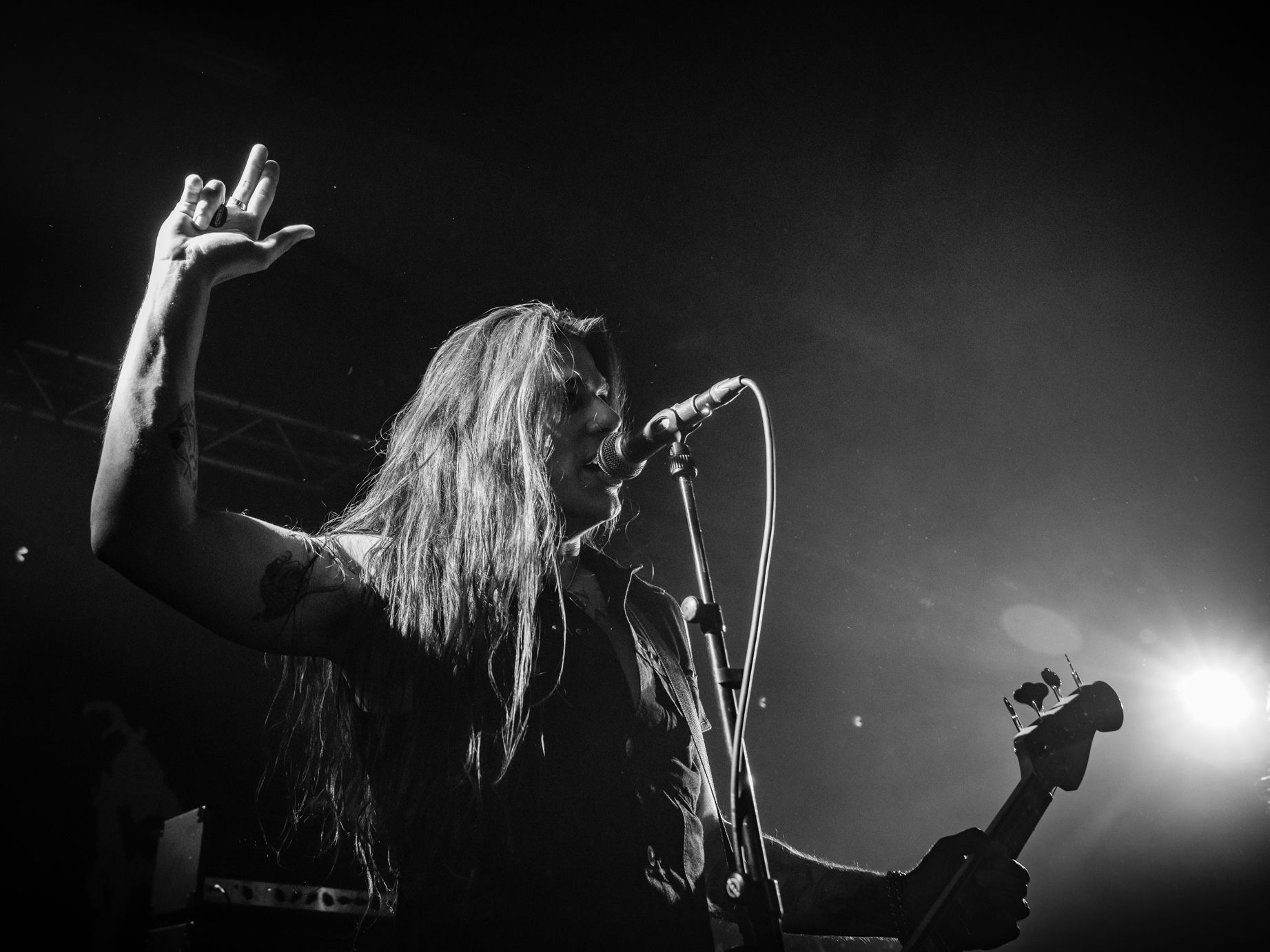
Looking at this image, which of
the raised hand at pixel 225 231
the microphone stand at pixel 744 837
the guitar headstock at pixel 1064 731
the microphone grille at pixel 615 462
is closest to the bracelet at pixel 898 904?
the guitar headstock at pixel 1064 731

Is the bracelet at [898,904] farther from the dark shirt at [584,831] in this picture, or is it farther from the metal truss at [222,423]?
the metal truss at [222,423]

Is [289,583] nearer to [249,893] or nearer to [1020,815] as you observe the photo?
[249,893]

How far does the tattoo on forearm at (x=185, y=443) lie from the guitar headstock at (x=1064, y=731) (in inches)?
97.5

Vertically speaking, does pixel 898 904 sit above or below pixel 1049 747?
below

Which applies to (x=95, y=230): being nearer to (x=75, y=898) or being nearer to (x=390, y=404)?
(x=390, y=404)

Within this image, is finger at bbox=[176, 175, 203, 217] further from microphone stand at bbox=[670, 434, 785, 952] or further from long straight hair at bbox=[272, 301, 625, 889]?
microphone stand at bbox=[670, 434, 785, 952]

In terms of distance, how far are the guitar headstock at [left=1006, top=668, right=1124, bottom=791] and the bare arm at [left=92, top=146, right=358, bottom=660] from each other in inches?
88.3

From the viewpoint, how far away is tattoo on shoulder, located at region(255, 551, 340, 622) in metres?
1.41

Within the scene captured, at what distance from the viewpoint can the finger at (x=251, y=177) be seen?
1.60m

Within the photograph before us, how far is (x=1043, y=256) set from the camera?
15.9 feet

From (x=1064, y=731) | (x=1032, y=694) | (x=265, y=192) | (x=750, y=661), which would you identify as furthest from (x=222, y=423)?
(x=1064, y=731)

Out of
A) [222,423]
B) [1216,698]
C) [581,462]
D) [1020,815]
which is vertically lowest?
[1020,815]

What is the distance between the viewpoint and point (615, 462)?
5.85 feet

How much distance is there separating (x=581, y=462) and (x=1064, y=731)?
1.92 m
